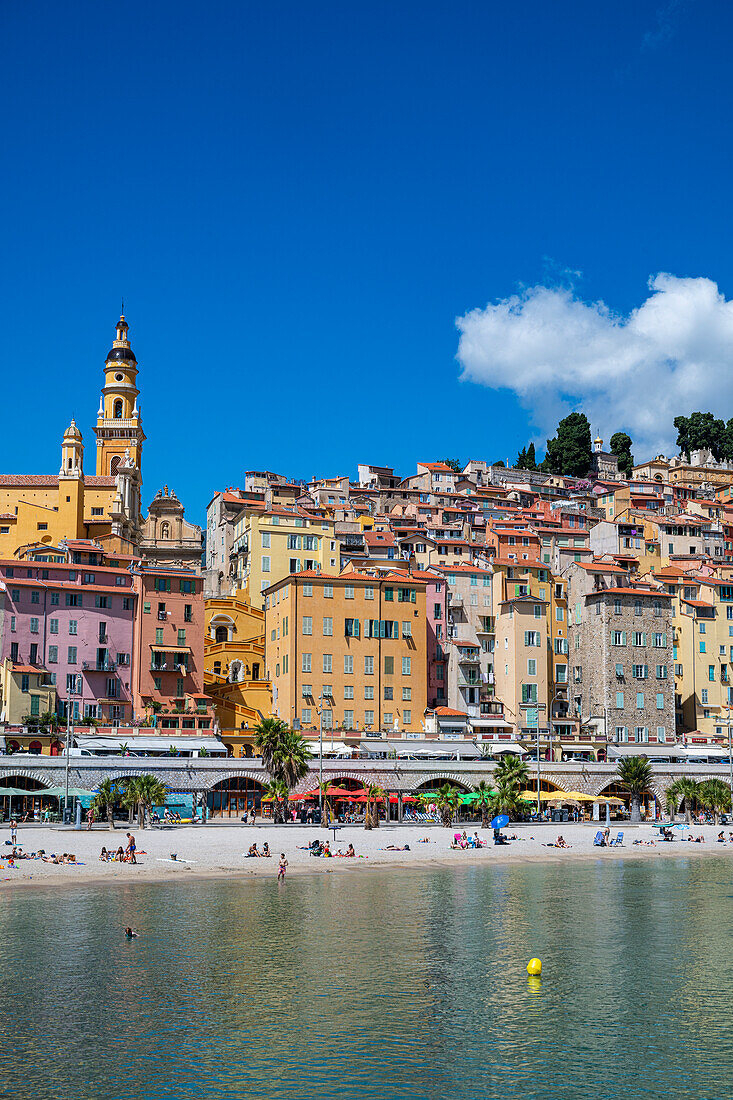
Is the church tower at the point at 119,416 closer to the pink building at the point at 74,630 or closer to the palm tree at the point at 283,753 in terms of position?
the pink building at the point at 74,630

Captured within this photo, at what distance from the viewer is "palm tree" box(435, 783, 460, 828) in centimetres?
8425

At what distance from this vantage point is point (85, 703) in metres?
94.6

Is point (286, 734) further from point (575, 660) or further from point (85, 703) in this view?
point (575, 660)

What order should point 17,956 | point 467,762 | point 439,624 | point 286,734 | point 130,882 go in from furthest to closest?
1. point 439,624
2. point 467,762
3. point 286,734
4. point 130,882
5. point 17,956

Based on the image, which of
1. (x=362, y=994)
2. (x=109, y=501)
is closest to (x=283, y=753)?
(x=362, y=994)

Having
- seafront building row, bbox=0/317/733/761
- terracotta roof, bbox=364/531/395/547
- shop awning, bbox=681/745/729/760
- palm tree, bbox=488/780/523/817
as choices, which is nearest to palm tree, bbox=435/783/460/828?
palm tree, bbox=488/780/523/817

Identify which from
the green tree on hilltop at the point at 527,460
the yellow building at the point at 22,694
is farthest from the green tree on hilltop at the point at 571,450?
the yellow building at the point at 22,694

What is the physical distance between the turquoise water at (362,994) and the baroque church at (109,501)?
61436 mm

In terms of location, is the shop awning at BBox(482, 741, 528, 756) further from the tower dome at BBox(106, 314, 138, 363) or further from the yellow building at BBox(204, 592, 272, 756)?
the tower dome at BBox(106, 314, 138, 363)

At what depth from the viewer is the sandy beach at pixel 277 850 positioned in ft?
202

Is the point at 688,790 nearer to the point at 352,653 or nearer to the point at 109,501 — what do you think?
the point at 352,653

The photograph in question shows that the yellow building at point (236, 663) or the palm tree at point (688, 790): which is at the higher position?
the yellow building at point (236, 663)

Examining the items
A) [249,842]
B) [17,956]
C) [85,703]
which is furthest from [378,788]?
[17,956]

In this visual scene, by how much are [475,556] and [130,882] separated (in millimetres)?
68310
